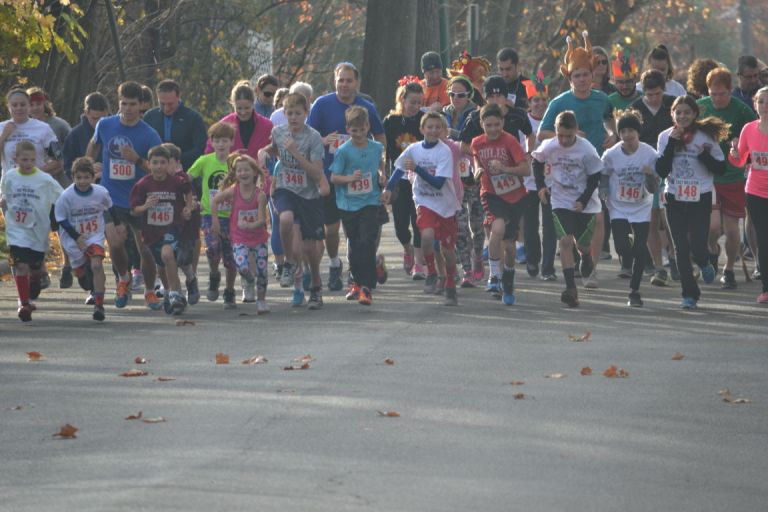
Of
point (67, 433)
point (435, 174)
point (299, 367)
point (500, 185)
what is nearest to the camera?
point (67, 433)

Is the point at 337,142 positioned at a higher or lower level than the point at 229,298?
higher

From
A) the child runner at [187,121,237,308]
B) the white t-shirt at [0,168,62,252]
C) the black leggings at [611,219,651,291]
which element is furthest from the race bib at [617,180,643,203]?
the white t-shirt at [0,168,62,252]

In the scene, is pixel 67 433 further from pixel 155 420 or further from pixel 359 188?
pixel 359 188

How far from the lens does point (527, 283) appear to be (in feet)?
56.5

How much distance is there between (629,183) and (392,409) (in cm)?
627

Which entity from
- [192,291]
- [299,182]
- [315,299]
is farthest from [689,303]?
[192,291]

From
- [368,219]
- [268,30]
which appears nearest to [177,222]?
[368,219]

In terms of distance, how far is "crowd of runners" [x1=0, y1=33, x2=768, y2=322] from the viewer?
14.8 metres

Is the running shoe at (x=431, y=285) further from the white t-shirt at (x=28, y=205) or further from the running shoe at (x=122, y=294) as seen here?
the white t-shirt at (x=28, y=205)

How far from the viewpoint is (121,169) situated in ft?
51.1

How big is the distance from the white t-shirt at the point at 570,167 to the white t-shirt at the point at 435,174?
75cm

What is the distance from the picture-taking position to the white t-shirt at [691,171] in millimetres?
14961

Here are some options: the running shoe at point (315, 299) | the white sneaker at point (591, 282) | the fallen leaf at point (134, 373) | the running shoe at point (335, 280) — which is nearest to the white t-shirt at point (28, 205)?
the running shoe at point (315, 299)

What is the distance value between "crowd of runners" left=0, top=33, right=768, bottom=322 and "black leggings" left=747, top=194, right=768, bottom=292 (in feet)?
0.06
